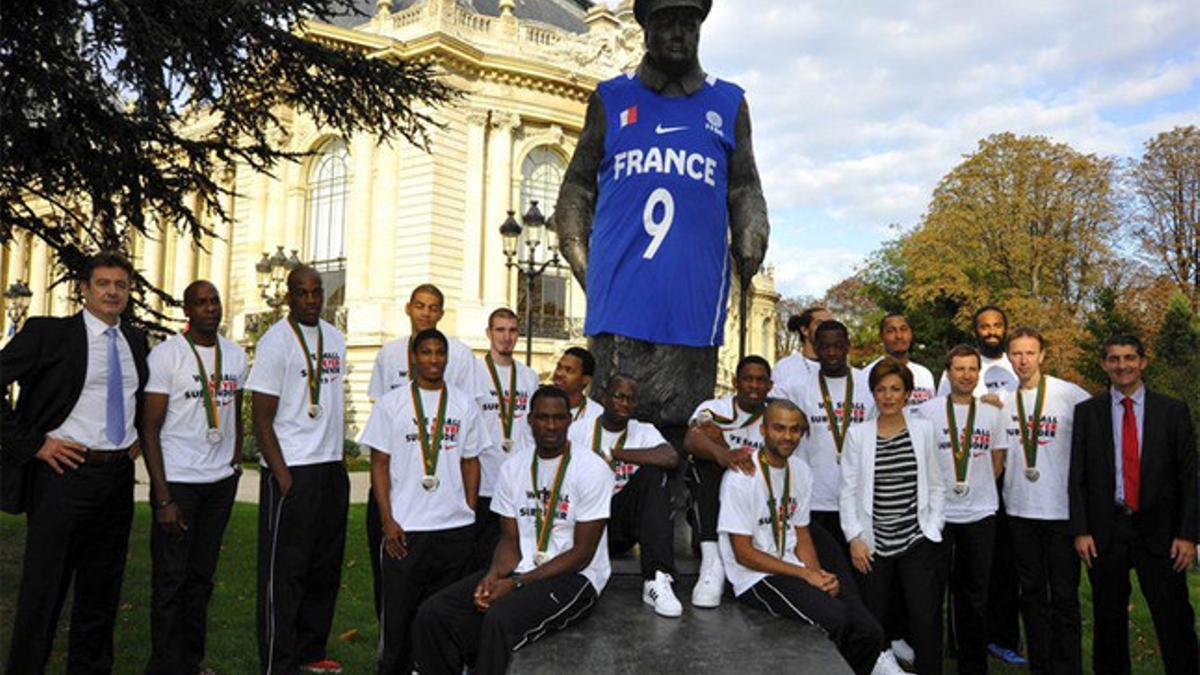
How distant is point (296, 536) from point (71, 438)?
1224 mm

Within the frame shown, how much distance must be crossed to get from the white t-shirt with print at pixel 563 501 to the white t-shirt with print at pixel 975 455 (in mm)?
2054

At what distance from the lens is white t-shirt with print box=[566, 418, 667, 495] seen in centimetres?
476

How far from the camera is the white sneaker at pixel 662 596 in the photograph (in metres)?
4.16

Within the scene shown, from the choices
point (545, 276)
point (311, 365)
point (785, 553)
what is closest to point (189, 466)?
point (311, 365)

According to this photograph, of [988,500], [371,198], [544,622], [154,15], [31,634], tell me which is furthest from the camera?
[371,198]

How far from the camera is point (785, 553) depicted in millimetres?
4648

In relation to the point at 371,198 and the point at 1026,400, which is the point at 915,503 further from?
the point at 371,198

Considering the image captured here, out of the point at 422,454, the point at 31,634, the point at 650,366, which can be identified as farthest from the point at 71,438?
the point at 650,366

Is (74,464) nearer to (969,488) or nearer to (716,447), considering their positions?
(716,447)

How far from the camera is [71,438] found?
4.77 metres

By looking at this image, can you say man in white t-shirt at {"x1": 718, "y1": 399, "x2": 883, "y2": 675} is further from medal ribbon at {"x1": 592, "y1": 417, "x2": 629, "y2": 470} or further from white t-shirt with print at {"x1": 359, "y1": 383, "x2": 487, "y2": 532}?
white t-shirt with print at {"x1": 359, "y1": 383, "x2": 487, "y2": 532}

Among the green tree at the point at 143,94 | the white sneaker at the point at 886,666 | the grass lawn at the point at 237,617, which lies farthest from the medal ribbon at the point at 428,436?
the green tree at the point at 143,94

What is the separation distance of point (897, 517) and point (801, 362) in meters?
1.27

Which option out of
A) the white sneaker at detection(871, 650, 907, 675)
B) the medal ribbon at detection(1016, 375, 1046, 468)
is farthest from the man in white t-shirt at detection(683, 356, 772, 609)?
the medal ribbon at detection(1016, 375, 1046, 468)
